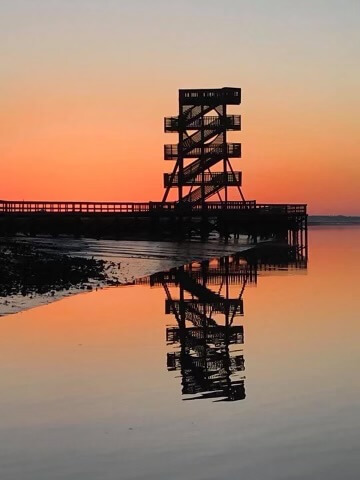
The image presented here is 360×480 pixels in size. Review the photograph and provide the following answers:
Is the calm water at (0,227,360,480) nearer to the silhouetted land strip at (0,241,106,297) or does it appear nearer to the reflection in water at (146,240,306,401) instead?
the reflection in water at (146,240,306,401)

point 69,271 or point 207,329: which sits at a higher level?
point 69,271

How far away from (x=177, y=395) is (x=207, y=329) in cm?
762

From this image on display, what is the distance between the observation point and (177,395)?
11.4 meters

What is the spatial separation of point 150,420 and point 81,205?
6398 cm

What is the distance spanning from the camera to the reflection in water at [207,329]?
485 inches

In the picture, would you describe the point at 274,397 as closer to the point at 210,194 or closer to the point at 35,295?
the point at 35,295

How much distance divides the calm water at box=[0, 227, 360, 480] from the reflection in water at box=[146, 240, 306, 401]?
65mm

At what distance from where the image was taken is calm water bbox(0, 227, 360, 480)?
830 centimetres

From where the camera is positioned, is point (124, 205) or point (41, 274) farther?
point (124, 205)

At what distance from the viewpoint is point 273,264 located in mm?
44906

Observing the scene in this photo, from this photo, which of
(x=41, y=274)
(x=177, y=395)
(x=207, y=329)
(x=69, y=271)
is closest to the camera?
(x=177, y=395)

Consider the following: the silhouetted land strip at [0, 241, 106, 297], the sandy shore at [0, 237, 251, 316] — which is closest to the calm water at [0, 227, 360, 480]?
the sandy shore at [0, 237, 251, 316]

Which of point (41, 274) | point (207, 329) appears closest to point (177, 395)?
point (207, 329)

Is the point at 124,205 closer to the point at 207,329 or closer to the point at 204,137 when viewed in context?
A: the point at 204,137
